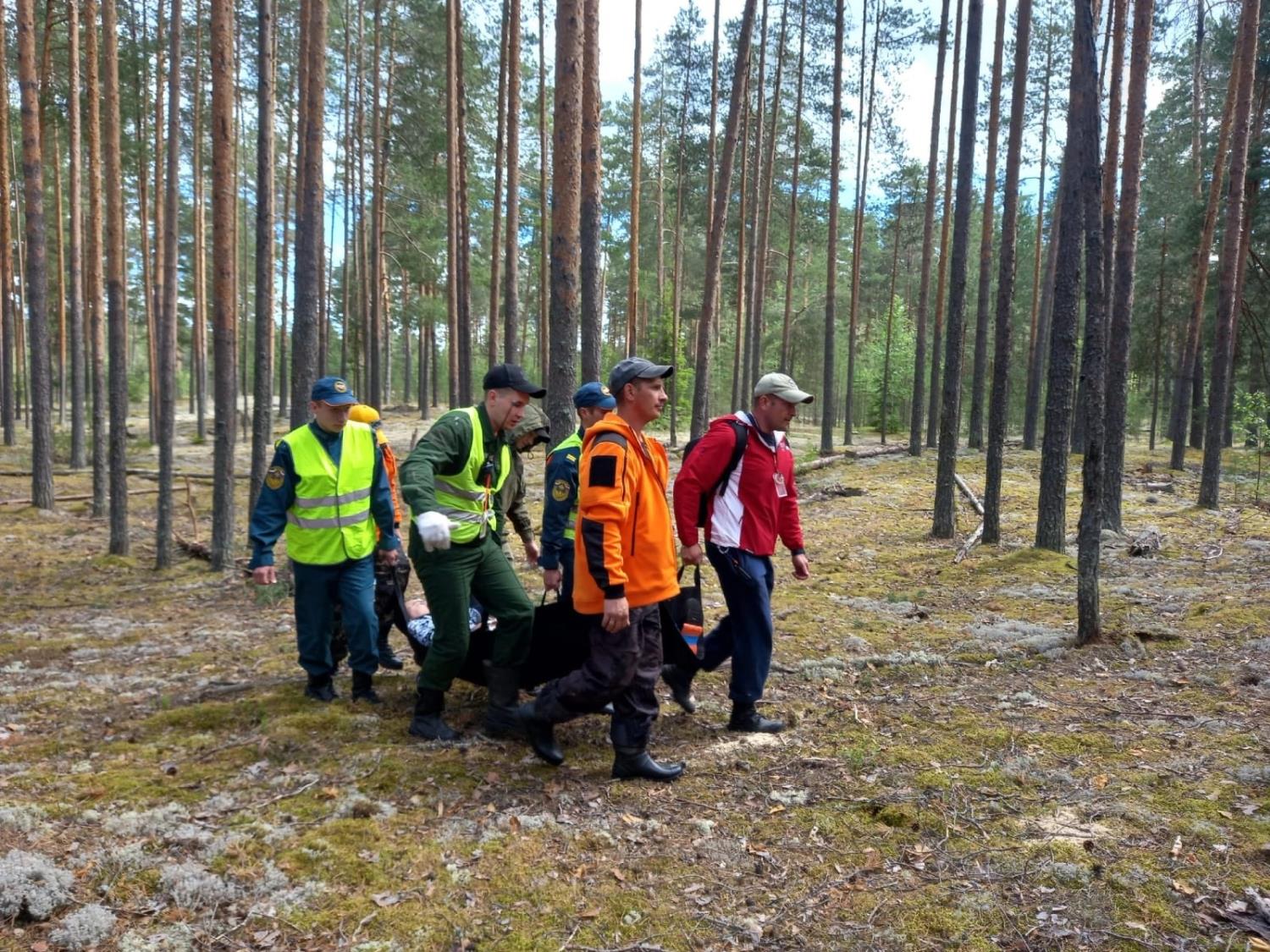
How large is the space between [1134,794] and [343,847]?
3.76 m

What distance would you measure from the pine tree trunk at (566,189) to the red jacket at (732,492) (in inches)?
146

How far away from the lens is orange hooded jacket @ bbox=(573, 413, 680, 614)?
3639 mm

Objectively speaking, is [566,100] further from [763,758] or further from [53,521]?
[53,521]

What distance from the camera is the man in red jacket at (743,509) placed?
174 inches

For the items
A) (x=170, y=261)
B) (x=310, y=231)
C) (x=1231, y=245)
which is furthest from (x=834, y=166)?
(x=170, y=261)

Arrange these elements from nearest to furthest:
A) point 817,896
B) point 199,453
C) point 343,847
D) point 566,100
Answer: point 817,896
point 343,847
point 566,100
point 199,453

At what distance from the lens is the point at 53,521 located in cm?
1370

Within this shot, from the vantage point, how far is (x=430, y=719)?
14.8 ft

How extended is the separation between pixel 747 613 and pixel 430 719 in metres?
1.98

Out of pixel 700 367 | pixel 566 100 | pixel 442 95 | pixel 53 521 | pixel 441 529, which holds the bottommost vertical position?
pixel 53 521

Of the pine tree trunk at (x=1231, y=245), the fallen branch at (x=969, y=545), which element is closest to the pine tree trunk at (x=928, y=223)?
the pine tree trunk at (x=1231, y=245)

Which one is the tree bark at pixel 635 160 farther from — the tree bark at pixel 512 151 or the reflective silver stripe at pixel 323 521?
the reflective silver stripe at pixel 323 521

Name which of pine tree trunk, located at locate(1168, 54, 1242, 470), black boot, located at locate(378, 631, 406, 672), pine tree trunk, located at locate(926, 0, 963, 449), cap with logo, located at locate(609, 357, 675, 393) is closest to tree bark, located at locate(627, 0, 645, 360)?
pine tree trunk, located at locate(926, 0, 963, 449)

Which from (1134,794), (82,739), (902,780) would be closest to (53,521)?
(82,739)
